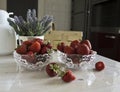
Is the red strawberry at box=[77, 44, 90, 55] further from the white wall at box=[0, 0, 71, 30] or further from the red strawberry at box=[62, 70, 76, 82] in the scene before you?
the white wall at box=[0, 0, 71, 30]

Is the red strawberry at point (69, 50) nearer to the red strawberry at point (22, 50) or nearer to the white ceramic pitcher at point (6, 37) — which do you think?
the red strawberry at point (22, 50)

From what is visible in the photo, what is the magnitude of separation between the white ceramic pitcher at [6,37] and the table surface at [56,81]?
0.24 meters

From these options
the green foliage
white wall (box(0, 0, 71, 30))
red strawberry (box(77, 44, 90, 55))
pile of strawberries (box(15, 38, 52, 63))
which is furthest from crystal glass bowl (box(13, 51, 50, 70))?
white wall (box(0, 0, 71, 30))

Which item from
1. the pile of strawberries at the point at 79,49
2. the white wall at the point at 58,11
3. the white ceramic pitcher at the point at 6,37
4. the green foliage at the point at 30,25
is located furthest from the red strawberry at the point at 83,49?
the white wall at the point at 58,11

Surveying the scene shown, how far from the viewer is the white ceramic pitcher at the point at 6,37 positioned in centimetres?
97

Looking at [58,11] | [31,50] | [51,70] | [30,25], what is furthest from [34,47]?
[58,11]

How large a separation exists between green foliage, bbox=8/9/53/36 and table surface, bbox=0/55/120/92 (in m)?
0.25

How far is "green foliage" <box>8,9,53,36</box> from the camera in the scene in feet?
3.05

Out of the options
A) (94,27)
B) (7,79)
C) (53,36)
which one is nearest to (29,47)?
(7,79)

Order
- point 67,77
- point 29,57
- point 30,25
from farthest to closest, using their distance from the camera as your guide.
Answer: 1. point 30,25
2. point 29,57
3. point 67,77

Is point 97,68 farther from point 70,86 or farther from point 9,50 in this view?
point 9,50

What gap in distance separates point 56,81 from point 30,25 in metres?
0.41

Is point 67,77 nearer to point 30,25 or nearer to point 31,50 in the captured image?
point 31,50

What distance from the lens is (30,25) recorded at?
929 millimetres
